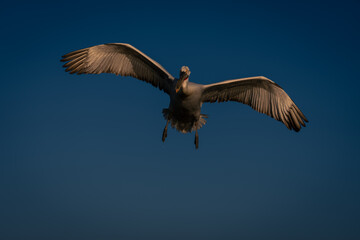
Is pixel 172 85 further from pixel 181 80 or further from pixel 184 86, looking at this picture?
pixel 181 80

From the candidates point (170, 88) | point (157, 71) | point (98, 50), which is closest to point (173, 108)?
point (170, 88)

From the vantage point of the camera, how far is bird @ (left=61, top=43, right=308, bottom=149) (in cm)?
905

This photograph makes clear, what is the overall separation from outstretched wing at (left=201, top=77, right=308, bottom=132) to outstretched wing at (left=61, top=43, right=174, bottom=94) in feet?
4.94

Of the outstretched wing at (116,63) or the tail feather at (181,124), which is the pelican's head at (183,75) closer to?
the outstretched wing at (116,63)

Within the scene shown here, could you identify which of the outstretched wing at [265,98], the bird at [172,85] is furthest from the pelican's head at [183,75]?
the outstretched wing at [265,98]

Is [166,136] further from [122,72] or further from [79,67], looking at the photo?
[79,67]

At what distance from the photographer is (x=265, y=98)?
9.55 metres

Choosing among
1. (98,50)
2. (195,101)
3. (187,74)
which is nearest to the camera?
(187,74)

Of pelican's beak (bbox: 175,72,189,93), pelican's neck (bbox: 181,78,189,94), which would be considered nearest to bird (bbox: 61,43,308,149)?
pelican's neck (bbox: 181,78,189,94)

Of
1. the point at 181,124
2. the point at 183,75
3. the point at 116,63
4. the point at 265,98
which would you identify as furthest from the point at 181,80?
the point at 265,98

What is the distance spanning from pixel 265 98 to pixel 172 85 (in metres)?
2.86

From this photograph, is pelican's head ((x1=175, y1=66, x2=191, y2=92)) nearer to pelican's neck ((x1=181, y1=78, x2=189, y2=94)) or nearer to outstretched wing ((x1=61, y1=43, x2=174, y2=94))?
pelican's neck ((x1=181, y1=78, x2=189, y2=94))

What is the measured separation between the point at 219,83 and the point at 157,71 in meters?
1.81

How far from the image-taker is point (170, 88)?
9109 mm
